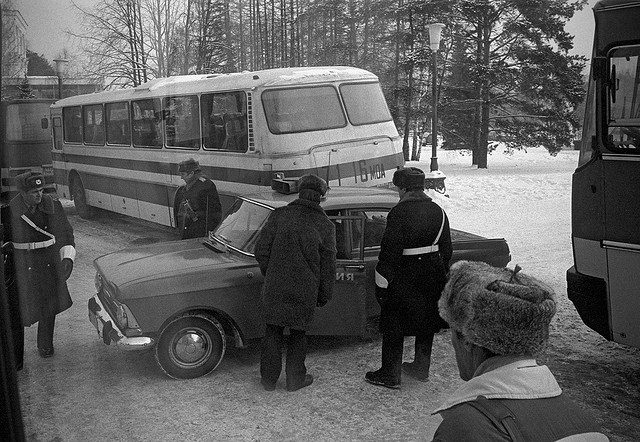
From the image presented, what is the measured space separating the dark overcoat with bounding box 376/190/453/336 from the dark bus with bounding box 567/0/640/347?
1.79 ft

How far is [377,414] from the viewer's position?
258 cm

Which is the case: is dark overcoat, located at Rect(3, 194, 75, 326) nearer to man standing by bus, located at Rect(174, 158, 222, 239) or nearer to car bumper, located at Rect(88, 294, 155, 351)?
car bumper, located at Rect(88, 294, 155, 351)

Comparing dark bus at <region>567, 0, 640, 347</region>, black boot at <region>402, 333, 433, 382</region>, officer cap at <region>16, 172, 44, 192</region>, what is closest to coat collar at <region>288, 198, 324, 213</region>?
black boot at <region>402, 333, 433, 382</region>

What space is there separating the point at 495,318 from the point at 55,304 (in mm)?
1703

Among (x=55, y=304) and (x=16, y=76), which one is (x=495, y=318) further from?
(x=55, y=304)

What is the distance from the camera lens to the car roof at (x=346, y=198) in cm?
Answer: 292

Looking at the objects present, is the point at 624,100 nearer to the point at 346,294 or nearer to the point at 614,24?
the point at 614,24

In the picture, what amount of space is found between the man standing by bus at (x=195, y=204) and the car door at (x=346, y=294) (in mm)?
638

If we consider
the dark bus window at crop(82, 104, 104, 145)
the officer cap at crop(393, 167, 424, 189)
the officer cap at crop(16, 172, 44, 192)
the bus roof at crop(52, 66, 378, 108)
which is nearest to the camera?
the officer cap at crop(16, 172, 44, 192)

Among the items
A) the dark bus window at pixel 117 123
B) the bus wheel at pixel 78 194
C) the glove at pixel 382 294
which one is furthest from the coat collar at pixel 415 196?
the bus wheel at pixel 78 194

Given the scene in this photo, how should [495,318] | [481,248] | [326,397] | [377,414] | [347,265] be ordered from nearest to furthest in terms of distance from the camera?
[495,318]
[377,414]
[326,397]
[347,265]
[481,248]

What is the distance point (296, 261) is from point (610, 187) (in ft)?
3.92

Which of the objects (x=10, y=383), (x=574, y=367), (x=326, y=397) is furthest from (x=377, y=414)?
(x=10, y=383)

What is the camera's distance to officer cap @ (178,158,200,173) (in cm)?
294
